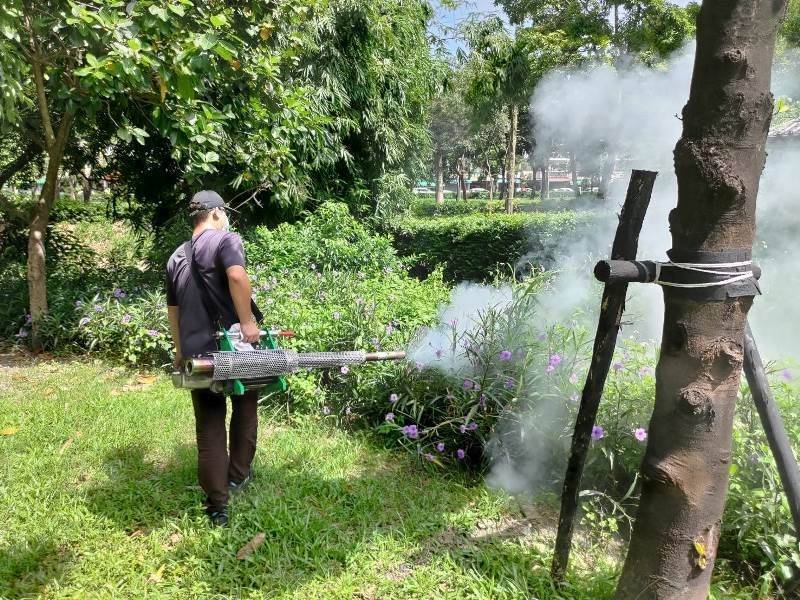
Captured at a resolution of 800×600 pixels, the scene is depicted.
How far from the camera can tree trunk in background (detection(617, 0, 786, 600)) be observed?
1810 millimetres

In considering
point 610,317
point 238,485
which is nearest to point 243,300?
point 238,485

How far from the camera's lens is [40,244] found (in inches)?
223

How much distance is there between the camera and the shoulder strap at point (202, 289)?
111 inches

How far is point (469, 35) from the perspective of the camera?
10.0m

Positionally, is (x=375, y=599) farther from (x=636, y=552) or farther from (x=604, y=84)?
(x=604, y=84)

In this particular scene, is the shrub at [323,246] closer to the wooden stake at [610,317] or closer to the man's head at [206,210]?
the man's head at [206,210]

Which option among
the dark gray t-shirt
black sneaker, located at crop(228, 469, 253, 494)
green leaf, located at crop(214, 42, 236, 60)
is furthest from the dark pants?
green leaf, located at crop(214, 42, 236, 60)

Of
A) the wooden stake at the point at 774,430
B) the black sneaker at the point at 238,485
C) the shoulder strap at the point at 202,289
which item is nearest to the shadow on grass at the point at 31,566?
the black sneaker at the point at 238,485

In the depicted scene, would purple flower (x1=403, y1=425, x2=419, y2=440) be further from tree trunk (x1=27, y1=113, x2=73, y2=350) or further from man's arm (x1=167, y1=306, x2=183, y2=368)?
tree trunk (x1=27, y1=113, x2=73, y2=350)

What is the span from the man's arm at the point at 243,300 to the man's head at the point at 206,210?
33cm

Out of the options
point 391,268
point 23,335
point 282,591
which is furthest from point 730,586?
point 23,335

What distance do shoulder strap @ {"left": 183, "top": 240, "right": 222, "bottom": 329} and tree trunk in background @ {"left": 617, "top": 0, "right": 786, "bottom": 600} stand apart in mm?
2057

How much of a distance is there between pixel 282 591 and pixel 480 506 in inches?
45.1

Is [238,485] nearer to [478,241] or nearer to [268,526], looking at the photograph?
[268,526]
